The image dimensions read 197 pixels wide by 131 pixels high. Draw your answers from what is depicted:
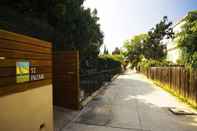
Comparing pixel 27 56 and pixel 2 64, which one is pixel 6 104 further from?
pixel 27 56

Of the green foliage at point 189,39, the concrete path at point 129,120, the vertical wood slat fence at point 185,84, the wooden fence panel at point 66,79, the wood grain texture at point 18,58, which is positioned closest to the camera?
the wood grain texture at point 18,58

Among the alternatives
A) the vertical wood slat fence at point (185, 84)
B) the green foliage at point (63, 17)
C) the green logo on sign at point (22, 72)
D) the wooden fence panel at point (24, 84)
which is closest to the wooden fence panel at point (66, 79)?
the green foliage at point (63, 17)

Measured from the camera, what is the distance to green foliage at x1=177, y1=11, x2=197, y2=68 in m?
7.23

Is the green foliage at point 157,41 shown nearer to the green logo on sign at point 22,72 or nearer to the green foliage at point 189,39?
the green foliage at point 189,39

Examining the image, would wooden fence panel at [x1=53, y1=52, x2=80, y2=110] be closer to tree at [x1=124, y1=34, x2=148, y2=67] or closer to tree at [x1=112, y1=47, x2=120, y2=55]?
tree at [x1=124, y1=34, x2=148, y2=67]

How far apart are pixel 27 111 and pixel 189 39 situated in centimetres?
647


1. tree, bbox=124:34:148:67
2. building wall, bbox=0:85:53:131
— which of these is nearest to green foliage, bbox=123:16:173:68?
tree, bbox=124:34:148:67

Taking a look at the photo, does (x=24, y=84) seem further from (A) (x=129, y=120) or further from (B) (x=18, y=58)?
(A) (x=129, y=120)

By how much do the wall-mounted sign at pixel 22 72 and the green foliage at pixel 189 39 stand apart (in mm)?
5987

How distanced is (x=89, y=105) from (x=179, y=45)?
4.23 meters

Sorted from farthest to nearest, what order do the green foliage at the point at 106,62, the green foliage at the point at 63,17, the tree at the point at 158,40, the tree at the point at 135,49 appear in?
1. the tree at the point at 135,49
2. the tree at the point at 158,40
3. the green foliage at the point at 106,62
4. the green foliage at the point at 63,17

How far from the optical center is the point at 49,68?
4020 millimetres

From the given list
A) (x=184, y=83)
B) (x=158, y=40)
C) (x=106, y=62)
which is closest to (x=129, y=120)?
(x=184, y=83)

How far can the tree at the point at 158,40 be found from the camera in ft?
109
